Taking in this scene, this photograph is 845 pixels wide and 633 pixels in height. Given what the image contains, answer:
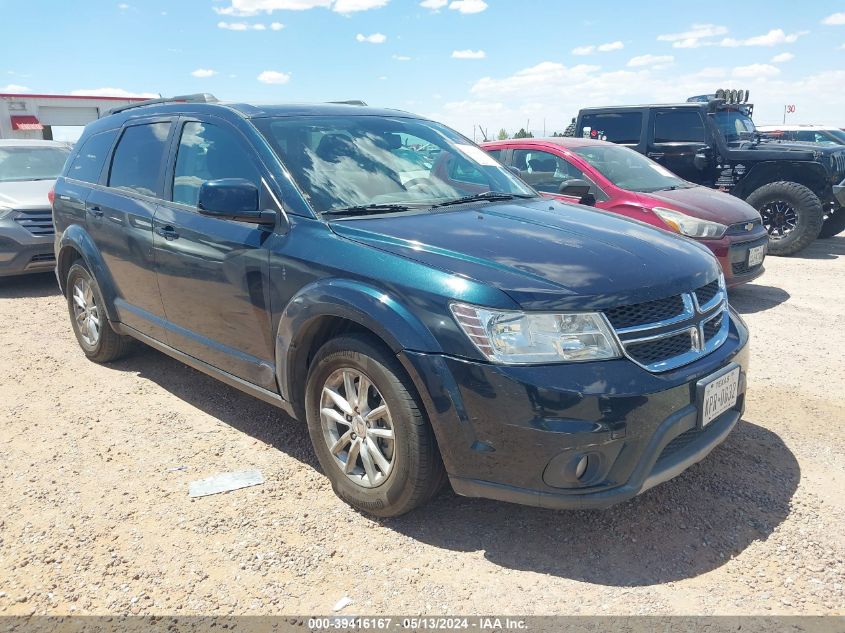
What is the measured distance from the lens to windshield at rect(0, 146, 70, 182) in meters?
8.94

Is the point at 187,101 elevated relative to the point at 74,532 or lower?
elevated

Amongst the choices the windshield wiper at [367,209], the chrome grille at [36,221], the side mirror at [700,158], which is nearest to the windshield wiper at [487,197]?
the windshield wiper at [367,209]

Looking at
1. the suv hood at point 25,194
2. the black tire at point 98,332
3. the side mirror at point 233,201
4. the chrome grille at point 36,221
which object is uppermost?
the side mirror at point 233,201

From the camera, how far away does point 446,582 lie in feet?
8.39

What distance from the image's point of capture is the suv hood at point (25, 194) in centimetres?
780

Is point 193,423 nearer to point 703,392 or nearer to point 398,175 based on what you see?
point 398,175

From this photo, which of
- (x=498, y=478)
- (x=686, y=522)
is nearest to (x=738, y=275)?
(x=686, y=522)

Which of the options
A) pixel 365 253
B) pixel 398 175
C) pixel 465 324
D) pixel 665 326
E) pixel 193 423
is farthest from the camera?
pixel 193 423

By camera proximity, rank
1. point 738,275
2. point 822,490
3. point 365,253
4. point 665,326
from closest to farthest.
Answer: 1. point 665,326
2. point 365,253
3. point 822,490
4. point 738,275

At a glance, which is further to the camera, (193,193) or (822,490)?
(193,193)

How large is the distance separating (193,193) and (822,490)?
11.8 feet

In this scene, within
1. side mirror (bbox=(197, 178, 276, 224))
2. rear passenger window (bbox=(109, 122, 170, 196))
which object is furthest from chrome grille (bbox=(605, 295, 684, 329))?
rear passenger window (bbox=(109, 122, 170, 196))

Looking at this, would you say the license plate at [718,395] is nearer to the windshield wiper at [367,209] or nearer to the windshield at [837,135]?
the windshield wiper at [367,209]

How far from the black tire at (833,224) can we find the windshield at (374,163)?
8783 mm
